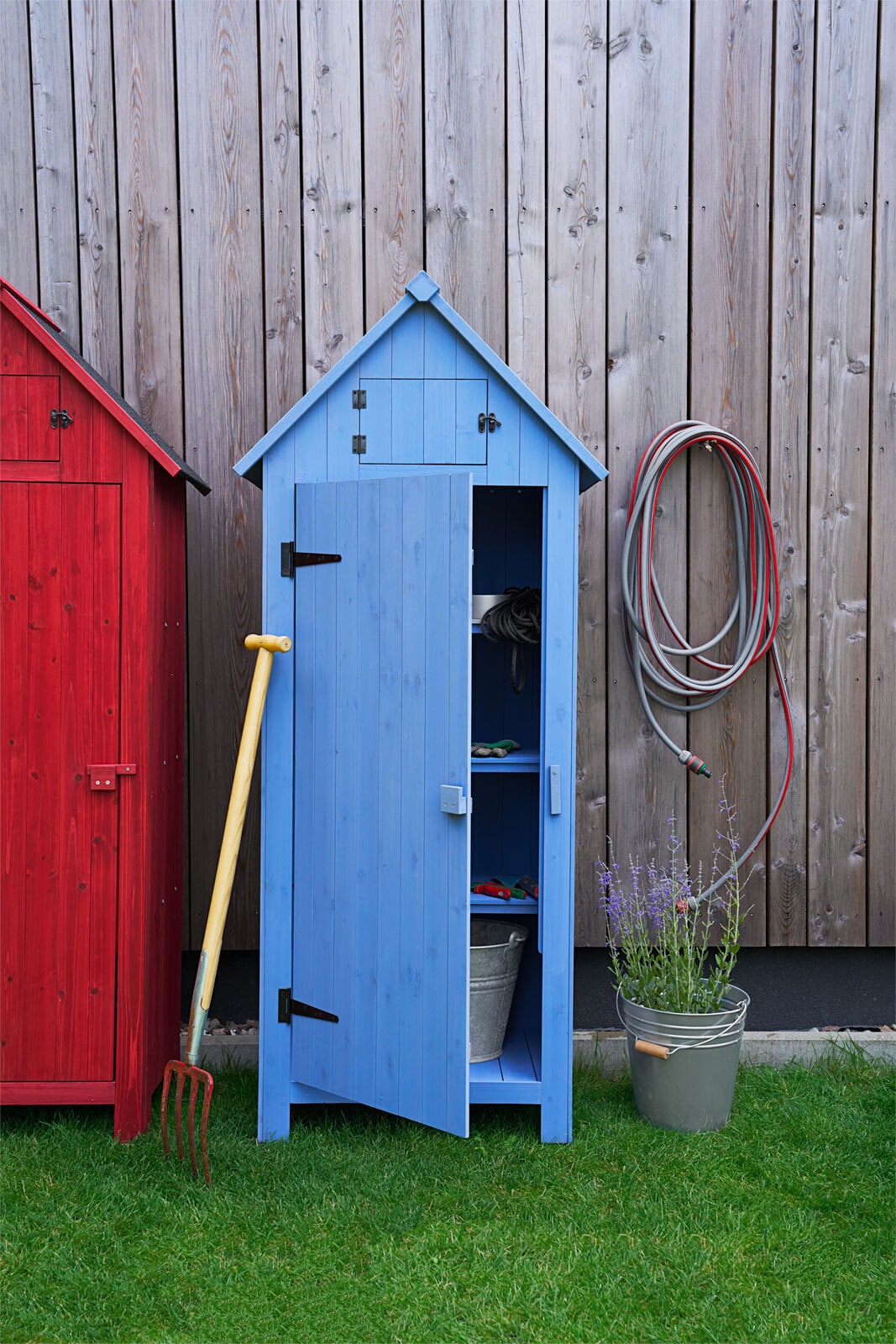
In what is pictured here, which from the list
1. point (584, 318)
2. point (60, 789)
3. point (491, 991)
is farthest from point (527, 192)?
point (491, 991)

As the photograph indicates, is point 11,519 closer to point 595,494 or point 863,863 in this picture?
point 595,494

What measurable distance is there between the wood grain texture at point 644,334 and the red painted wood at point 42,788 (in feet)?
6.20

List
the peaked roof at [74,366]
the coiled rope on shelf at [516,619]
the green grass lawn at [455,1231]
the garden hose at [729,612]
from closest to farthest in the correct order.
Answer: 1. the green grass lawn at [455,1231]
2. the peaked roof at [74,366]
3. the coiled rope on shelf at [516,619]
4. the garden hose at [729,612]

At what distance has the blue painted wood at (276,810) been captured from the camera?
112 inches

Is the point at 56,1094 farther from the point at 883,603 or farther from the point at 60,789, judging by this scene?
the point at 883,603

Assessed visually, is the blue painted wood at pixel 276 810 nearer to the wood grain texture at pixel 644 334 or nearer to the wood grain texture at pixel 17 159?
the wood grain texture at pixel 644 334

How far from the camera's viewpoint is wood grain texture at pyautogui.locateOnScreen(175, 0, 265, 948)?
3465 mm

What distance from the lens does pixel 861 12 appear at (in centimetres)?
350

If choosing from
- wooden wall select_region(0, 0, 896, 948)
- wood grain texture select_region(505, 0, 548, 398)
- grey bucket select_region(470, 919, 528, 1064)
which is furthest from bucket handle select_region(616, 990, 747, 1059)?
wood grain texture select_region(505, 0, 548, 398)

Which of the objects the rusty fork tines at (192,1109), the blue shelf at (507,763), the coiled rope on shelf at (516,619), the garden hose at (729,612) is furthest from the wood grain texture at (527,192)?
the rusty fork tines at (192,1109)

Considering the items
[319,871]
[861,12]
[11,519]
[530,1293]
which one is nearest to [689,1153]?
[530,1293]

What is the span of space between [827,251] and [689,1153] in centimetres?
309

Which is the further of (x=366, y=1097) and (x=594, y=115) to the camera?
(x=594, y=115)

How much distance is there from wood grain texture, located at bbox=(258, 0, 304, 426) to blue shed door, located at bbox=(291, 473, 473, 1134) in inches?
36.0
